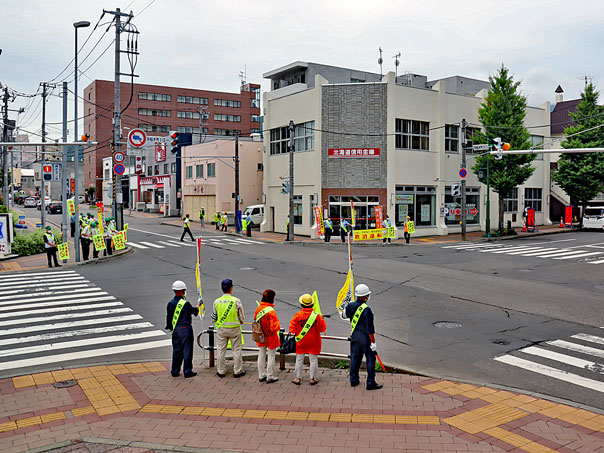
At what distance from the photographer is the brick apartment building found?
90.9 meters

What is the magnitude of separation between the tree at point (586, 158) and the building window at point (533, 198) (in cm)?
245

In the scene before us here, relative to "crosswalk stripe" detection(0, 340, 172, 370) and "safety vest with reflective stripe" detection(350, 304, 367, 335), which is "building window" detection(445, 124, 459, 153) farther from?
"safety vest with reflective stripe" detection(350, 304, 367, 335)

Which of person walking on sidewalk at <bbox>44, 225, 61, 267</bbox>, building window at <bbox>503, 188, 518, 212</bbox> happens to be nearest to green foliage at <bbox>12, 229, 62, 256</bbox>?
person walking on sidewalk at <bbox>44, 225, 61, 267</bbox>

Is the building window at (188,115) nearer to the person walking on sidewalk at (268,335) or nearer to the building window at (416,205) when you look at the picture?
the building window at (416,205)

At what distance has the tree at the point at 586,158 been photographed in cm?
4341

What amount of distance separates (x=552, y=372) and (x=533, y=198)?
4175cm

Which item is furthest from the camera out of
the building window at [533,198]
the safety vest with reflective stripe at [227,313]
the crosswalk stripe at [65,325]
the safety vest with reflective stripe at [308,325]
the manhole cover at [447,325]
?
the building window at [533,198]

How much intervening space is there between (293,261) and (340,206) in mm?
13681

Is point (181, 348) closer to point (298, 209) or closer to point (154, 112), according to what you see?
point (298, 209)

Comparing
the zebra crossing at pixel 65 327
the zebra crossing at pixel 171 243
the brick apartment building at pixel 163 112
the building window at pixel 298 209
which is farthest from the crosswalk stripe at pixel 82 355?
the brick apartment building at pixel 163 112

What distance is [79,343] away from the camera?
35.8 feet

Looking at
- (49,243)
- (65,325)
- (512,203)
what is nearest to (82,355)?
(65,325)

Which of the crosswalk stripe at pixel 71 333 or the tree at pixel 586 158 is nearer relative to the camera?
the crosswalk stripe at pixel 71 333

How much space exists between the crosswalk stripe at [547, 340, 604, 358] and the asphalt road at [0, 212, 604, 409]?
20mm
